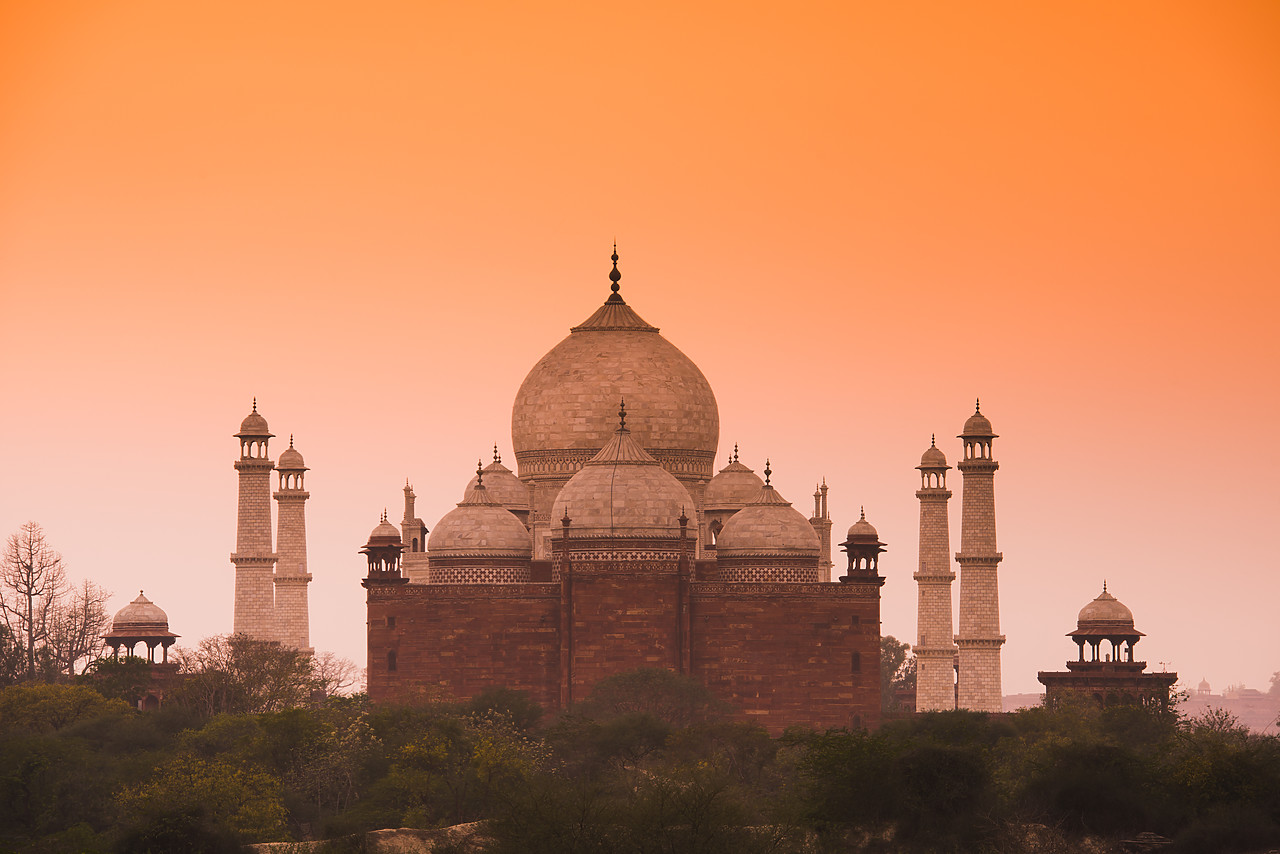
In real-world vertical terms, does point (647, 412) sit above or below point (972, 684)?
above

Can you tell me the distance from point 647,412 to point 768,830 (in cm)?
2454

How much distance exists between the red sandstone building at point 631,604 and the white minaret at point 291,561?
1090cm

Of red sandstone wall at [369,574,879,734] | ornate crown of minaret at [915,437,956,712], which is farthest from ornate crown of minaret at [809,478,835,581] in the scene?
red sandstone wall at [369,574,879,734]

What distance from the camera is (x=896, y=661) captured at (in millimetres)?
101062

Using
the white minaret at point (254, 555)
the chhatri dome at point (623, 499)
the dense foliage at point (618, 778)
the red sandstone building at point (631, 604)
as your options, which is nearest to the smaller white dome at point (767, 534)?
the red sandstone building at point (631, 604)

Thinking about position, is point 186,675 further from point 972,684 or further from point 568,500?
point 972,684

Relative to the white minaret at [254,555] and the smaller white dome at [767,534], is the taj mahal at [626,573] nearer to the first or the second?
the smaller white dome at [767,534]

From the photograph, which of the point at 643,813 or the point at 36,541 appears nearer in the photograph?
the point at 643,813

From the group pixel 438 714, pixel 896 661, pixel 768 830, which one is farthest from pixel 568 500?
pixel 896 661

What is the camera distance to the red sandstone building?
178ft

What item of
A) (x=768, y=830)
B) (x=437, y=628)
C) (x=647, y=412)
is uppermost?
(x=647, y=412)

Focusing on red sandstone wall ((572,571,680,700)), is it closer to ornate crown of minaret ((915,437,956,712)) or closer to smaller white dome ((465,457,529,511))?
smaller white dome ((465,457,529,511))

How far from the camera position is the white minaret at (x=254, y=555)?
6794cm

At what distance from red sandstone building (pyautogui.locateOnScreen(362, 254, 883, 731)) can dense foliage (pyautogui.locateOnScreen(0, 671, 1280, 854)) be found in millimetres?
2205
